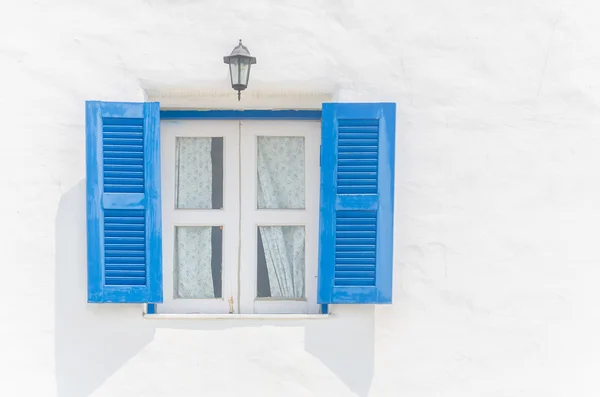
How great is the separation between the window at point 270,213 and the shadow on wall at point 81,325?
0.66 ft

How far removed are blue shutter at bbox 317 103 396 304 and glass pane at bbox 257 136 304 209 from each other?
12.2 inches

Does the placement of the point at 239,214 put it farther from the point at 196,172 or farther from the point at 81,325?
the point at 81,325

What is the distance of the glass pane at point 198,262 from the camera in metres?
3.52

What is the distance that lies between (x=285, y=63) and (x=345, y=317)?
148cm

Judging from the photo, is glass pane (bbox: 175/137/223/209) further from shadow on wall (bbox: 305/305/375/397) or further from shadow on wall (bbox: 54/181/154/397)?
shadow on wall (bbox: 305/305/375/397)

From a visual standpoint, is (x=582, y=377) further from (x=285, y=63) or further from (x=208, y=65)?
(x=208, y=65)

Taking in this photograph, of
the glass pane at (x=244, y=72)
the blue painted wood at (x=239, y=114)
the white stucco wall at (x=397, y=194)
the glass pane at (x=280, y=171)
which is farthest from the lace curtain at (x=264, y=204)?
the glass pane at (x=244, y=72)

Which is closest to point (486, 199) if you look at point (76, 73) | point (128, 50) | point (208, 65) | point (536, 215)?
point (536, 215)

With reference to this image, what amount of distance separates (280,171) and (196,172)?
1.63 ft

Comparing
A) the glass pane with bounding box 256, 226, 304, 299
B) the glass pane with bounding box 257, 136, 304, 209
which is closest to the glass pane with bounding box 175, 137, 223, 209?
the glass pane with bounding box 257, 136, 304, 209

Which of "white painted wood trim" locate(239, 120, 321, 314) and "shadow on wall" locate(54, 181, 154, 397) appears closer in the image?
"shadow on wall" locate(54, 181, 154, 397)

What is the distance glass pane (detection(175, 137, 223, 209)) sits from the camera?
3512mm

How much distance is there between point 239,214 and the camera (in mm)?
3498

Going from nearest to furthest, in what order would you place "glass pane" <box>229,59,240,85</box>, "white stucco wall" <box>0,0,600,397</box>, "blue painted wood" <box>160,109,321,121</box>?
1. "glass pane" <box>229,59,240,85</box>
2. "white stucco wall" <box>0,0,600,397</box>
3. "blue painted wood" <box>160,109,321,121</box>
